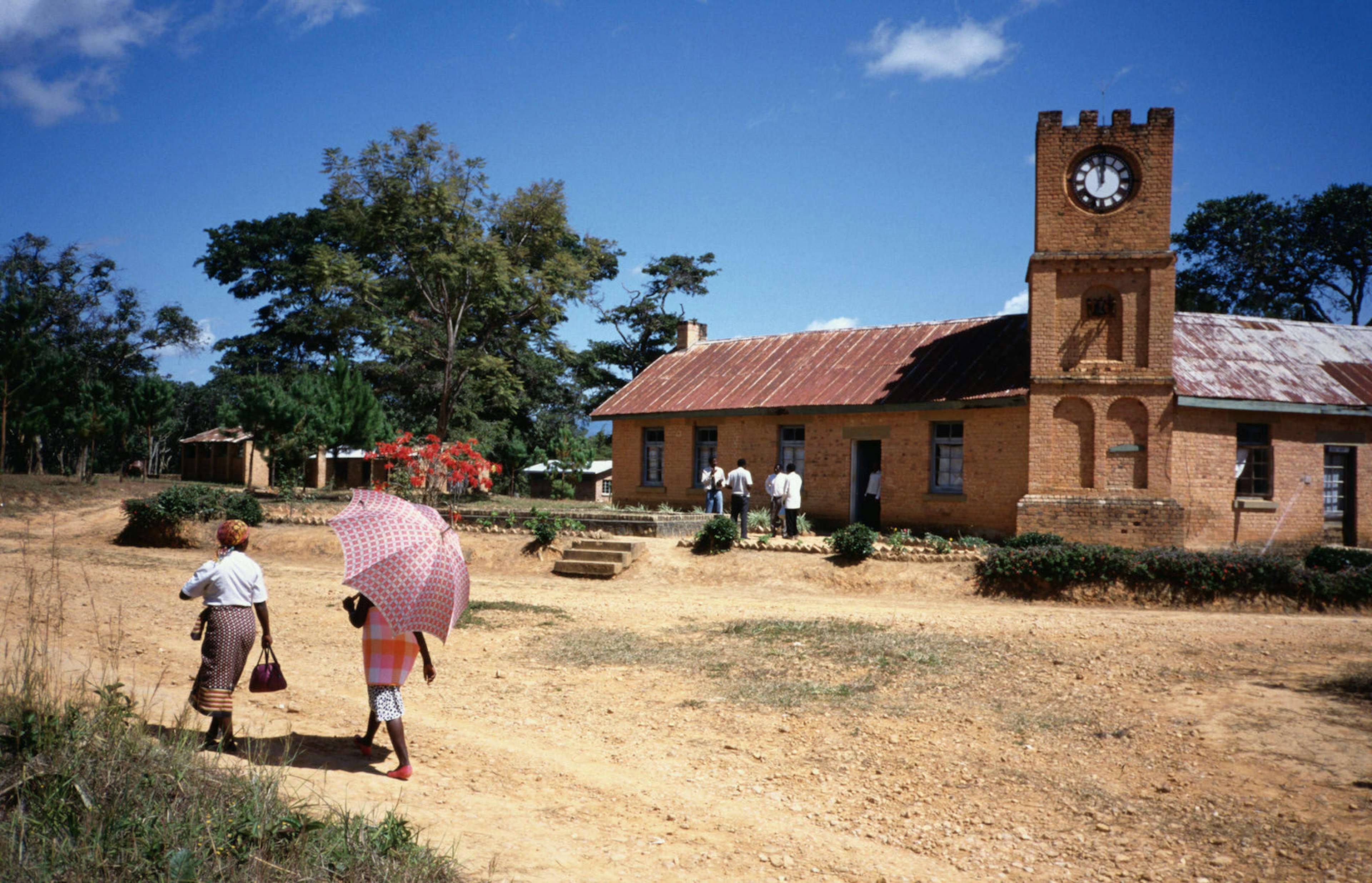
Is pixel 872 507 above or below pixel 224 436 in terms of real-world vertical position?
below

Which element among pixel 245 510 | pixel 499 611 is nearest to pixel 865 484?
pixel 499 611

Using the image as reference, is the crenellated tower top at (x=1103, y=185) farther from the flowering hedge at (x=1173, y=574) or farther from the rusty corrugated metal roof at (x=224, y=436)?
the rusty corrugated metal roof at (x=224, y=436)

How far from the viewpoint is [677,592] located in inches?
623

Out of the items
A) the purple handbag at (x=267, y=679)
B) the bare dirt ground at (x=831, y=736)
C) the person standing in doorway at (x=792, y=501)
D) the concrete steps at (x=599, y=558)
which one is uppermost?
the person standing in doorway at (x=792, y=501)

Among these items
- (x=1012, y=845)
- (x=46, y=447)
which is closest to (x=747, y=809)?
(x=1012, y=845)

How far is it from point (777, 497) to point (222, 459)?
36.5 meters

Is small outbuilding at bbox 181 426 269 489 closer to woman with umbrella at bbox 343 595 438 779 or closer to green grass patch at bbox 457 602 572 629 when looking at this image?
green grass patch at bbox 457 602 572 629

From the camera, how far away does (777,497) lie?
1945cm

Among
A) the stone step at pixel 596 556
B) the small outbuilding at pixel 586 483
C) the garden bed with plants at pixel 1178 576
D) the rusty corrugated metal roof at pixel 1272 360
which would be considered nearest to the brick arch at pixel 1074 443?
the rusty corrugated metal roof at pixel 1272 360

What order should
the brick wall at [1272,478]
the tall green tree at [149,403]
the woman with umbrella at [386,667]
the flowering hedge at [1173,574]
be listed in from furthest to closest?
the tall green tree at [149,403] < the brick wall at [1272,478] < the flowering hedge at [1173,574] < the woman with umbrella at [386,667]

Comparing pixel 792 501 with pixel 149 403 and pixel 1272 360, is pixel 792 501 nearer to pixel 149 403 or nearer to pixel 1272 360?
pixel 1272 360

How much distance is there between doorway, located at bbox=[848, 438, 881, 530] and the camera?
877 inches

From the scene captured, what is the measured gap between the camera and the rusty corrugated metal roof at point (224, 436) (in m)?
41.7

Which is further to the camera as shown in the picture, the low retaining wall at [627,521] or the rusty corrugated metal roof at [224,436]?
the rusty corrugated metal roof at [224,436]
